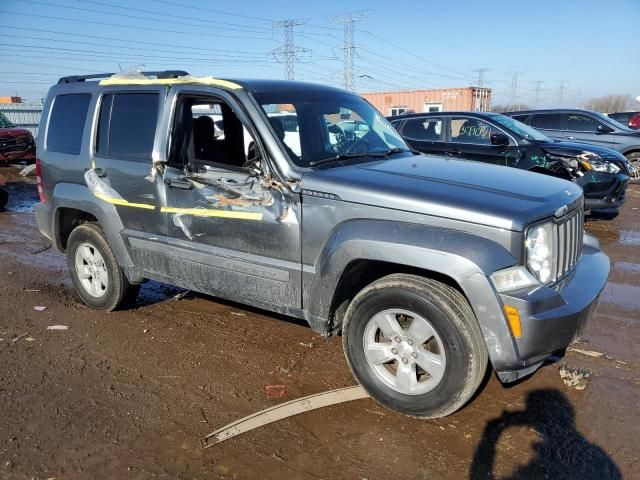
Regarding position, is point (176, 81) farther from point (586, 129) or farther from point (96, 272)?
point (586, 129)

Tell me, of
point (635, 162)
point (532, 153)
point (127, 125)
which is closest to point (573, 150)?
point (532, 153)

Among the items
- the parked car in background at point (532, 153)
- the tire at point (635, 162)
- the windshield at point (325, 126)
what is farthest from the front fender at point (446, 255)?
the tire at point (635, 162)

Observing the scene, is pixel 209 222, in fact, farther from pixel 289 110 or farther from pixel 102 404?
pixel 102 404

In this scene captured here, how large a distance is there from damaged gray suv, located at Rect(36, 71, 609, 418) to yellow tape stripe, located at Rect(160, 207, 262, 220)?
13mm

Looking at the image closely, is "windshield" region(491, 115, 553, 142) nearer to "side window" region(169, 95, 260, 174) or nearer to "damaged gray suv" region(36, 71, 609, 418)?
"damaged gray suv" region(36, 71, 609, 418)

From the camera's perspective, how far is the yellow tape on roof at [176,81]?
385 centimetres

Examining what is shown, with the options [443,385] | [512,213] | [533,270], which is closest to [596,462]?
[443,385]

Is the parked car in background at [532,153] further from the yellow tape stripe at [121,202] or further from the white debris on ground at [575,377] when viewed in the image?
the yellow tape stripe at [121,202]

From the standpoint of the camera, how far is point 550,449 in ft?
9.44

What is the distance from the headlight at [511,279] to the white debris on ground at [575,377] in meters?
1.20

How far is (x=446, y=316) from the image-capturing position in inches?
114

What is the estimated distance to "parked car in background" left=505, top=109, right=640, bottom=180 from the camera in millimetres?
11453

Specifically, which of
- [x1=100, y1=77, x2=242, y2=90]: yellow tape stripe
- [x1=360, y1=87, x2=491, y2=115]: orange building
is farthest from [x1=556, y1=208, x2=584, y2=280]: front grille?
[x1=360, y1=87, x2=491, y2=115]: orange building

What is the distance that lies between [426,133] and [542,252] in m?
6.55
